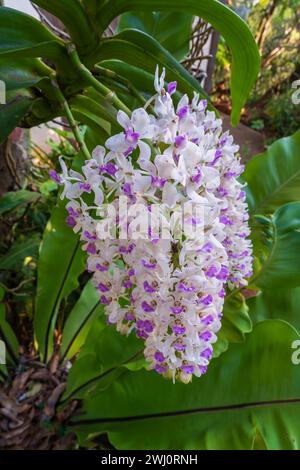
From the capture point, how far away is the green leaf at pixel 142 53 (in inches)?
18.5

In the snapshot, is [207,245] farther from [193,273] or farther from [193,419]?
[193,419]

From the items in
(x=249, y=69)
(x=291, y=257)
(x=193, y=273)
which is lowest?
(x=291, y=257)

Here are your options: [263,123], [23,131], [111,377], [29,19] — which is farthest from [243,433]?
[263,123]

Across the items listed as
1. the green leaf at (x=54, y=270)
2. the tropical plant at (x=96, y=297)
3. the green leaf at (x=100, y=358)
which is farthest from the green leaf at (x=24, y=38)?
the green leaf at (x=100, y=358)

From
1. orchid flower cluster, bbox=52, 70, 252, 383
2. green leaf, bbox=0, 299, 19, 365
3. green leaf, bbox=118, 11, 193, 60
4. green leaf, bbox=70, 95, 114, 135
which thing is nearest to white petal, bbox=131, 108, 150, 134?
orchid flower cluster, bbox=52, 70, 252, 383

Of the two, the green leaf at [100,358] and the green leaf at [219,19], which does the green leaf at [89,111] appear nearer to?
the green leaf at [219,19]

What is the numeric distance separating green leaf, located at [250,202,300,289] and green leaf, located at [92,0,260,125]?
25cm

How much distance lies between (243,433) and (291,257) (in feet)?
0.96

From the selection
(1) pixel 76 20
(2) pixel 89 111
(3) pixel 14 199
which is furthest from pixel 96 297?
(1) pixel 76 20

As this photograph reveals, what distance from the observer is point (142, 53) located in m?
0.48

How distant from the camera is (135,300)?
0.39 metres

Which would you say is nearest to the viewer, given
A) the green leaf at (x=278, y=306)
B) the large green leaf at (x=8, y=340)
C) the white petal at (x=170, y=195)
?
the white petal at (x=170, y=195)

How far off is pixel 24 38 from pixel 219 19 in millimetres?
216

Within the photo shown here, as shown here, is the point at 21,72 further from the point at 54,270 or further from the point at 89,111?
the point at 54,270
